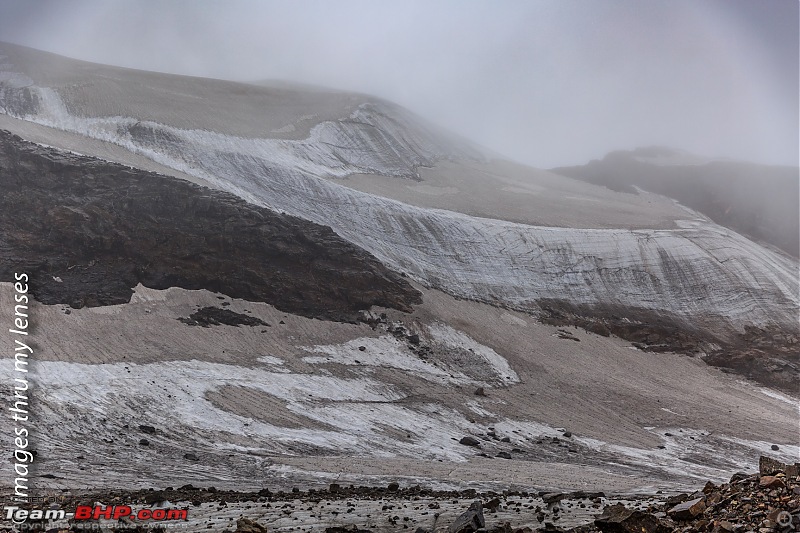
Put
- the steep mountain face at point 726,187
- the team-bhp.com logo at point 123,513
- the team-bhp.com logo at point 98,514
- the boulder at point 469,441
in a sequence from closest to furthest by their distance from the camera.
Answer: the team-bhp.com logo at point 98,514 < the team-bhp.com logo at point 123,513 < the boulder at point 469,441 < the steep mountain face at point 726,187

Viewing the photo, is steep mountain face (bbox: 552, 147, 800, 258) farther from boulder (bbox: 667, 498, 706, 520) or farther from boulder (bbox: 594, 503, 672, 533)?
boulder (bbox: 594, 503, 672, 533)

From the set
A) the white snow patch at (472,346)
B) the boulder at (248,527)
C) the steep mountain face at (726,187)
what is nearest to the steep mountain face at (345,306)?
the white snow patch at (472,346)

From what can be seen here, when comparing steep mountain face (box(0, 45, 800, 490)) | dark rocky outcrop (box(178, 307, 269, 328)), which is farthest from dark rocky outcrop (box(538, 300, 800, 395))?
dark rocky outcrop (box(178, 307, 269, 328))

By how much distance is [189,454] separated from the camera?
2141 cm

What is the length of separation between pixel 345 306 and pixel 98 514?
87.8ft

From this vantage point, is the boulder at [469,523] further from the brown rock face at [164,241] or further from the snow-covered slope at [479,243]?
the snow-covered slope at [479,243]

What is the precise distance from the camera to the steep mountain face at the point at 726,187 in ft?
205

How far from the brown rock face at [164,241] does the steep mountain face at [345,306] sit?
141 millimetres

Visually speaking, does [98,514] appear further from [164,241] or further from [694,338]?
[694,338]

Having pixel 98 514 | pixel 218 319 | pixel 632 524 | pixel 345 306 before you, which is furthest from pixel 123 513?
pixel 345 306

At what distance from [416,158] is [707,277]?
2835cm

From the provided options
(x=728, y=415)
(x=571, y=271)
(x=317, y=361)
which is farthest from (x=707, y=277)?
(x=317, y=361)

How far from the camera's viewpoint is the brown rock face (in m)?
37.2

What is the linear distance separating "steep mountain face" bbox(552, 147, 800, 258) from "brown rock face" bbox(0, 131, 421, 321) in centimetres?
3923
